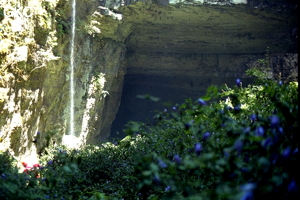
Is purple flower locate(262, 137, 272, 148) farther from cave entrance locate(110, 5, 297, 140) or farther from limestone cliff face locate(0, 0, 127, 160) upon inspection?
cave entrance locate(110, 5, 297, 140)

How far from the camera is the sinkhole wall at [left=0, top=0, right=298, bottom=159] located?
257 inches

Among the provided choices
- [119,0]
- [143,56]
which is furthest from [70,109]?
[143,56]

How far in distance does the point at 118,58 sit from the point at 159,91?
5.33 meters

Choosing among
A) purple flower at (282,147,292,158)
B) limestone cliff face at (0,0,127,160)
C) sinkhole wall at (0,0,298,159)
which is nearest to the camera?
purple flower at (282,147,292,158)

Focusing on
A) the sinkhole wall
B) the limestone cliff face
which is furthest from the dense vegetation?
the sinkhole wall

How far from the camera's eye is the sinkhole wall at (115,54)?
6.52 m

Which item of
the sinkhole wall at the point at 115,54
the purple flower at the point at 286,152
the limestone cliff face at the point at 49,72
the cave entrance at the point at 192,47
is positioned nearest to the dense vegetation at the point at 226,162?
the purple flower at the point at 286,152

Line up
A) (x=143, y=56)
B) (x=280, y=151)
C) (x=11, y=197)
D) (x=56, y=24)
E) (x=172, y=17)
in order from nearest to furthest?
(x=280, y=151) < (x=11, y=197) < (x=56, y=24) < (x=172, y=17) < (x=143, y=56)

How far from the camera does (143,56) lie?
15.7 m

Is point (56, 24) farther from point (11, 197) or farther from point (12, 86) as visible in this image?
point (11, 197)

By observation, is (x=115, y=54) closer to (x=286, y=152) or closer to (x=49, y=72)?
(x=49, y=72)

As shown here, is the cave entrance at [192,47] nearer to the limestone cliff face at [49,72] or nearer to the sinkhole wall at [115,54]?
the sinkhole wall at [115,54]

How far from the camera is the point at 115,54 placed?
1247 centimetres

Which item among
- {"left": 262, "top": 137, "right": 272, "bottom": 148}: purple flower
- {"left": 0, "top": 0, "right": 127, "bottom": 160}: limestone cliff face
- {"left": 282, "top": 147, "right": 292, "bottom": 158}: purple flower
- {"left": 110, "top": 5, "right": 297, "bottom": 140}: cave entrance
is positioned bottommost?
{"left": 282, "top": 147, "right": 292, "bottom": 158}: purple flower
